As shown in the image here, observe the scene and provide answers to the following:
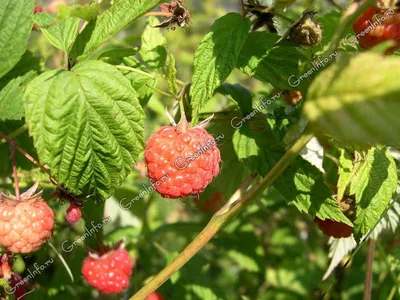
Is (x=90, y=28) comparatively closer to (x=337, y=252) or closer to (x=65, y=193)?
(x=65, y=193)

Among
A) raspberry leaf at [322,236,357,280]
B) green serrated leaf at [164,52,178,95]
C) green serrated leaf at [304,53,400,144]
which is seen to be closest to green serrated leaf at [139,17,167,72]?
green serrated leaf at [164,52,178,95]

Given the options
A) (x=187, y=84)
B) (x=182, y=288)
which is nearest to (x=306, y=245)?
(x=182, y=288)

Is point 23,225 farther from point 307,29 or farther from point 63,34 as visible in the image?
point 307,29

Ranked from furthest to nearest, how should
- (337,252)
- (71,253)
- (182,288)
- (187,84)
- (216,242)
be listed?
1. (216,242)
2. (71,253)
3. (182,288)
4. (337,252)
5. (187,84)

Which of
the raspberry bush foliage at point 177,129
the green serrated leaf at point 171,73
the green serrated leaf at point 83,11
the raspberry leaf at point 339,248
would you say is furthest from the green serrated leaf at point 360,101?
the raspberry leaf at point 339,248

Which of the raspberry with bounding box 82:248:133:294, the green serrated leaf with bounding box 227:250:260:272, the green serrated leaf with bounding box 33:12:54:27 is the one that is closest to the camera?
the green serrated leaf with bounding box 33:12:54:27

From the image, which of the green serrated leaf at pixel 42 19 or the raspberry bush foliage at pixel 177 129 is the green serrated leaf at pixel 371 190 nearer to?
the raspberry bush foliage at pixel 177 129

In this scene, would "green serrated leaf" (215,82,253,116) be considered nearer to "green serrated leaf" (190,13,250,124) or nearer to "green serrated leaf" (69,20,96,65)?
"green serrated leaf" (190,13,250,124)
